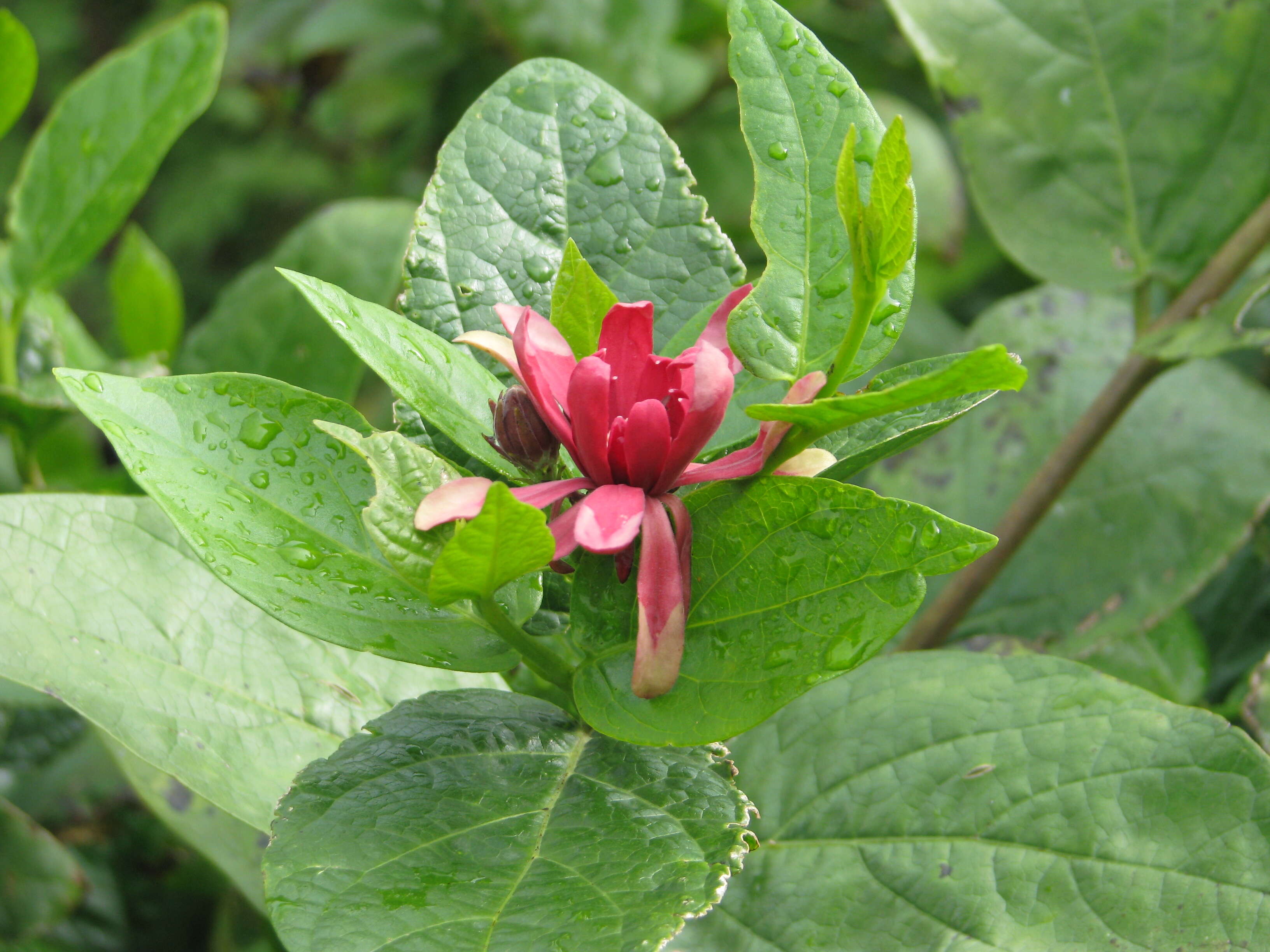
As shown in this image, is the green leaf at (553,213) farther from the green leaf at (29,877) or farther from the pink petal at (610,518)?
the green leaf at (29,877)

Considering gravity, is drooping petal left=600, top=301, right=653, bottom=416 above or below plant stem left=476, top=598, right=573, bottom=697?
above

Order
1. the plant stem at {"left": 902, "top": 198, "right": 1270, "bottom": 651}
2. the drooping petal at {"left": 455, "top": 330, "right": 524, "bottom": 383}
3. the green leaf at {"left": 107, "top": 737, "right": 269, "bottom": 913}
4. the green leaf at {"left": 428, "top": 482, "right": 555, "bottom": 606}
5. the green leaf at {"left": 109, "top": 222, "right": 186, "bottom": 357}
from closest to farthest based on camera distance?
1. the green leaf at {"left": 428, "top": 482, "right": 555, "bottom": 606}
2. the drooping petal at {"left": 455, "top": 330, "right": 524, "bottom": 383}
3. the green leaf at {"left": 107, "top": 737, "right": 269, "bottom": 913}
4. the plant stem at {"left": 902, "top": 198, "right": 1270, "bottom": 651}
5. the green leaf at {"left": 109, "top": 222, "right": 186, "bottom": 357}

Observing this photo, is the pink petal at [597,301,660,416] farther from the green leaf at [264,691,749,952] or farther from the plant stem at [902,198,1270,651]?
the plant stem at [902,198,1270,651]

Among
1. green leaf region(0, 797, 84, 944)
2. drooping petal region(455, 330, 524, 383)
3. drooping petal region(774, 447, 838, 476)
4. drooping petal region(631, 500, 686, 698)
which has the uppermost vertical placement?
drooping petal region(455, 330, 524, 383)

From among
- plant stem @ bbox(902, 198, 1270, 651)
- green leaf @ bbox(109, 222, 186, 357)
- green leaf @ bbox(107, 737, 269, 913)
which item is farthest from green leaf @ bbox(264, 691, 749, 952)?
green leaf @ bbox(109, 222, 186, 357)

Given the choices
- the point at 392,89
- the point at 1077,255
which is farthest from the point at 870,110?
the point at 392,89

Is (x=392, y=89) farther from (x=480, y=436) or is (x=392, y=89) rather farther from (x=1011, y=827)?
(x=1011, y=827)

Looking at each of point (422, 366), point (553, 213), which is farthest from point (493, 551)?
point (553, 213)
